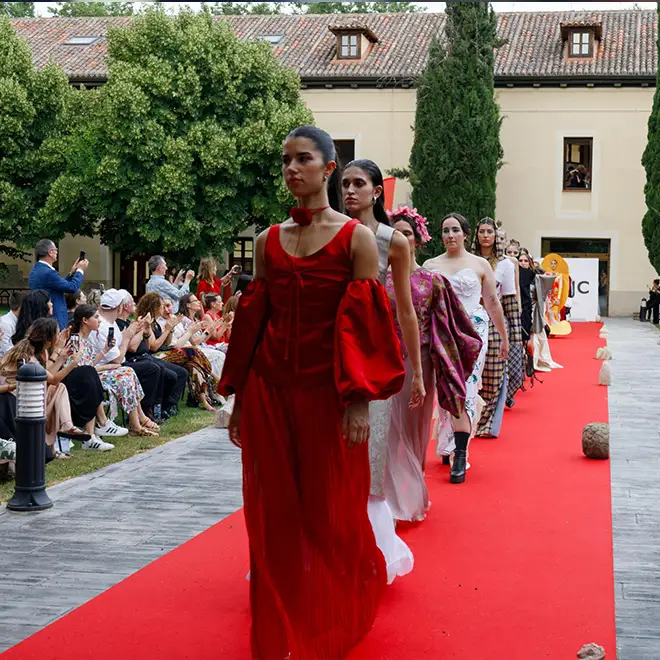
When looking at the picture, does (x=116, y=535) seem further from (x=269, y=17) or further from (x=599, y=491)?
(x=269, y=17)

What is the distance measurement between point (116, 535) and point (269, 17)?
41.4 m

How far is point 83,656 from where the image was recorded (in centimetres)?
450

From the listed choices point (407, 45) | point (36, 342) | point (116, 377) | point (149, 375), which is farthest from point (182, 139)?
point (36, 342)

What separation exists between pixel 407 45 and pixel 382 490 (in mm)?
38568

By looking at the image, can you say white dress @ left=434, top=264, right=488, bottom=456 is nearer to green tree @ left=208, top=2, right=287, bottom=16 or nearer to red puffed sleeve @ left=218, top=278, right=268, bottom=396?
red puffed sleeve @ left=218, top=278, right=268, bottom=396

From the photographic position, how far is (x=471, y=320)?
28.6ft

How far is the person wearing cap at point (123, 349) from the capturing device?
34.9 ft

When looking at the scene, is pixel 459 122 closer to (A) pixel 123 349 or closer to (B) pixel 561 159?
(B) pixel 561 159

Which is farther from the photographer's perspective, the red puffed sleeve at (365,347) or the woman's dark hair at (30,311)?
Answer: the woman's dark hair at (30,311)

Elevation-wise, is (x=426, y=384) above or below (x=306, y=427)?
below

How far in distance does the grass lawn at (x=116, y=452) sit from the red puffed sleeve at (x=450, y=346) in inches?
119

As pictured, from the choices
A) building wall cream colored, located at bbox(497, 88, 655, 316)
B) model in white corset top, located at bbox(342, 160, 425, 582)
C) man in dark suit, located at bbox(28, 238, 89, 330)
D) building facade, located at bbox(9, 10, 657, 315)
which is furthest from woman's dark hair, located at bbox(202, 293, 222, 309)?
building wall cream colored, located at bbox(497, 88, 655, 316)

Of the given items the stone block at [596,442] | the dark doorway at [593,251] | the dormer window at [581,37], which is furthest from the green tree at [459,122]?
the stone block at [596,442]

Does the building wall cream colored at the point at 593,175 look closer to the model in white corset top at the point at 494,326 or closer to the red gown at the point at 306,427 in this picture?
the model in white corset top at the point at 494,326
